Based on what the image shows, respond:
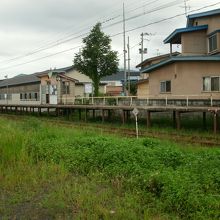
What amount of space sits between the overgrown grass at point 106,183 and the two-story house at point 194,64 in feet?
44.0

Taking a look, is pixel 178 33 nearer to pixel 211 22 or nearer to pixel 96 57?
pixel 211 22

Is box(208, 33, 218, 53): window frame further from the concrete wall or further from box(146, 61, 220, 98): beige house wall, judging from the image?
the concrete wall

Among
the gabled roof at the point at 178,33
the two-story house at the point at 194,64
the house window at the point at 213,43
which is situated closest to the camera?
the two-story house at the point at 194,64

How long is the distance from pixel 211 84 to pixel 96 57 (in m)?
21.2

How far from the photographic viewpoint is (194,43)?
27359 millimetres

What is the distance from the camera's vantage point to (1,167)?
399 inches

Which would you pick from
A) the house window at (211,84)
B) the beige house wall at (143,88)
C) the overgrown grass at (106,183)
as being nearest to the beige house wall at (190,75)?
the house window at (211,84)

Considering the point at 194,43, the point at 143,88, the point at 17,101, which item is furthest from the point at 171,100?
the point at 17,101

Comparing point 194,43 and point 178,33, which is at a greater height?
point 178,33

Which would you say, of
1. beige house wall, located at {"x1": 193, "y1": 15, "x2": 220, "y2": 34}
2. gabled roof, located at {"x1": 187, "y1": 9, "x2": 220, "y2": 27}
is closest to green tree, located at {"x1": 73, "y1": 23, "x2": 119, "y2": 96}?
gabled roof, located at {"x1": 187, "y1": 9, "x2": 220, "y2": 27}

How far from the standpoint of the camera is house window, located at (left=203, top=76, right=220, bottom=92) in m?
23.7

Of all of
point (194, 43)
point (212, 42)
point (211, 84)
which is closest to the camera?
point (211, 84)

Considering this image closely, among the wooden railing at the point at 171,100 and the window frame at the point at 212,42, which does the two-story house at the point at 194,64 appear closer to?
the window frame at the point at 212,42

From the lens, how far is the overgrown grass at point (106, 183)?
6.81 metres
